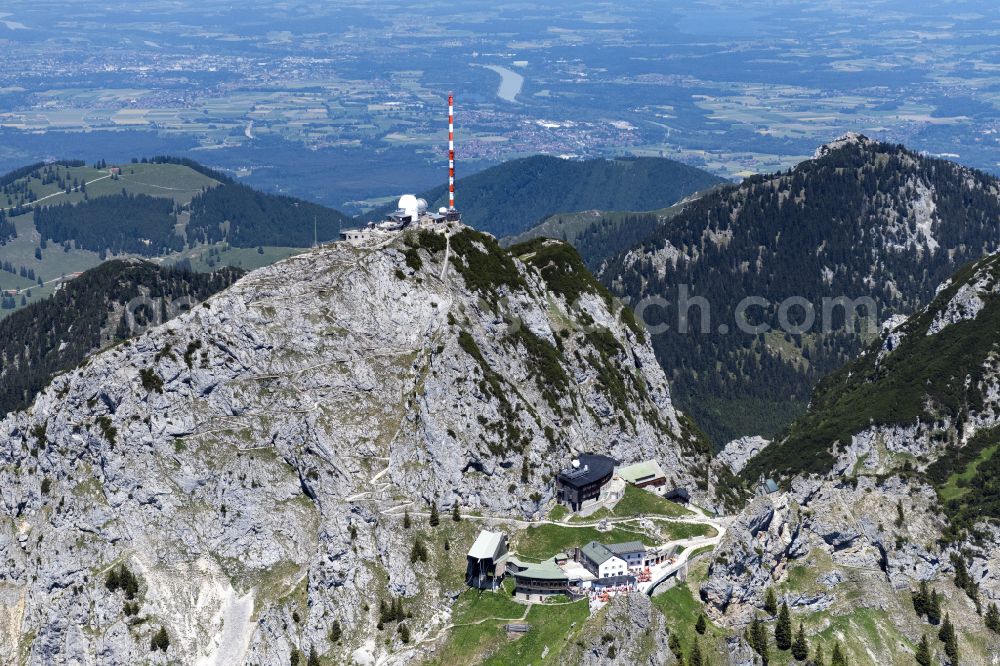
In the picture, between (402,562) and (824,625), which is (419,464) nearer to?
(402,562)

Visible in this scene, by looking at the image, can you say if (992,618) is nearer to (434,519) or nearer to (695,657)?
(695,657)

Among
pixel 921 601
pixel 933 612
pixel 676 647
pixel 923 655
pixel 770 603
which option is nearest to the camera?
pixel 676 647

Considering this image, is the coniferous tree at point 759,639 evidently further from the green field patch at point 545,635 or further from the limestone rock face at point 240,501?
the limestone rock face at point 240,501

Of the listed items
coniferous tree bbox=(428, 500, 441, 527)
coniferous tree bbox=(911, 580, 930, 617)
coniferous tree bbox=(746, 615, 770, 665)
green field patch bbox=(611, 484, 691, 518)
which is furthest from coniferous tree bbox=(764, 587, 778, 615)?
coniferous tree bbox=(428, 500, 441, 527)

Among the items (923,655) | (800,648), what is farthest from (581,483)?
(923,655)

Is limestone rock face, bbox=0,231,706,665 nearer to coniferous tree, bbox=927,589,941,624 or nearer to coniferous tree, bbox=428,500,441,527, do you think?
coniferous tree, bbox=428,500,441,527

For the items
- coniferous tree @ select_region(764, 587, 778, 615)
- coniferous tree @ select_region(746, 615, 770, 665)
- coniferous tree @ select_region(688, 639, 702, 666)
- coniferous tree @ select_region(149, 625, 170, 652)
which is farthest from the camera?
coniferous tree @ select_region(149, 625, 170, 652)
